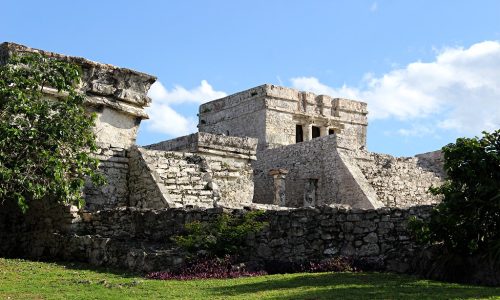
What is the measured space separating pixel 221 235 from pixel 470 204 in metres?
4.30

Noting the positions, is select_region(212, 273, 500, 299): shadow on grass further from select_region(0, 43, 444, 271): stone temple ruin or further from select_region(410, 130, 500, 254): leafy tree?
select_region(0, 43, 444, 271): stone temple ruin

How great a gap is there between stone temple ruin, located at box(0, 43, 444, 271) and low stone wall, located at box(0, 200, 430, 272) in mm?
19

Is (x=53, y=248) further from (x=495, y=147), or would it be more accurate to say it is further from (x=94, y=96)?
(x=495, y=147)

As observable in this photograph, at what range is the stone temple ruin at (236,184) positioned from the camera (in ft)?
39.4

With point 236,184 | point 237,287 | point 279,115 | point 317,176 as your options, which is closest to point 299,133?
point 279,115

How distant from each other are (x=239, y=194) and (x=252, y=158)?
2017 millimetres

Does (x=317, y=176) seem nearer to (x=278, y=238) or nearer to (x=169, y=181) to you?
(x=169, y=181)

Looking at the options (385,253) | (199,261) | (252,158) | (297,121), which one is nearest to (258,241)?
(199,261)

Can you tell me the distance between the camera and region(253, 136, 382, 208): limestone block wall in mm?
23641

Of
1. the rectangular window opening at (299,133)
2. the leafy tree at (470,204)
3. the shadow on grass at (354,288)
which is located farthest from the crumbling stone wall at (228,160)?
the rectangular window opening at (299,133)

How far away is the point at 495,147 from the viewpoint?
10.9 m

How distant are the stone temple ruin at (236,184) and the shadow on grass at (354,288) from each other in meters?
0.98

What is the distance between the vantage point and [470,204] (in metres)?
10.6

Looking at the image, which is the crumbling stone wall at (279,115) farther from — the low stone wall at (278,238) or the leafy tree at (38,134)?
the leafy tree at (38,134)
